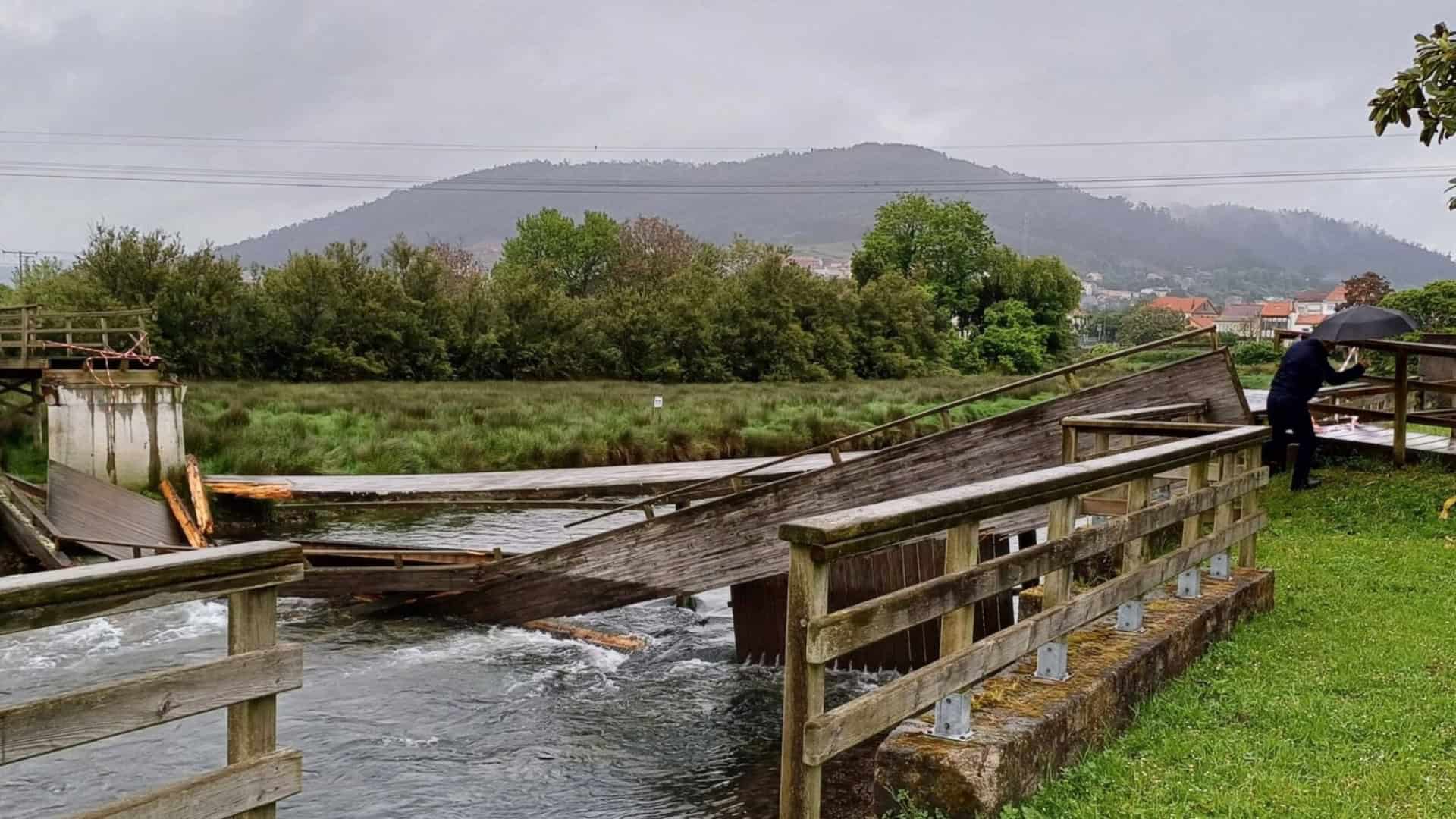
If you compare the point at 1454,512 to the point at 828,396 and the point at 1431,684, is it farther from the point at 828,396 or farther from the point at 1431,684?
the point at 828,396

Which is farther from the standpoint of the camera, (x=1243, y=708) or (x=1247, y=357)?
(x=1247, y=357)

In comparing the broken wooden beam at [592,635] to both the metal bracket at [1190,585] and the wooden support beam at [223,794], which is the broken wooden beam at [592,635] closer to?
the metal bracket at [1190,585]

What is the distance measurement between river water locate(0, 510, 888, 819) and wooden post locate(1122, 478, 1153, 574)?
9.03 feet

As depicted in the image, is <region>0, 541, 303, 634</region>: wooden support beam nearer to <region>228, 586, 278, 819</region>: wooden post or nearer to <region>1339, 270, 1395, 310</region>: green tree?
<region>228, 586, 278, 819</region>: wooden post

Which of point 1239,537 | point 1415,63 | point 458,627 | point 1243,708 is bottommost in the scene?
point 458,627

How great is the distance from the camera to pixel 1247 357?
53.3 meters

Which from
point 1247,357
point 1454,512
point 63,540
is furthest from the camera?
point 1247,357

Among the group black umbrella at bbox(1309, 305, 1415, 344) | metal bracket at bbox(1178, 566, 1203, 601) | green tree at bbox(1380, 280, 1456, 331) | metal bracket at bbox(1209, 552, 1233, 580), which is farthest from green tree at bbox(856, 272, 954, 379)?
metal bracket at bbox(1178, 566, 1203, 601)

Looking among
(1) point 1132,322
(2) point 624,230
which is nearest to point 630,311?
(2) point 624,230

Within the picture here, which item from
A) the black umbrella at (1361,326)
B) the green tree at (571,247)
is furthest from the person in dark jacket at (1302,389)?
the green tree at (571,247)

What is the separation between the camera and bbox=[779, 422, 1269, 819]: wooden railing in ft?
12.2

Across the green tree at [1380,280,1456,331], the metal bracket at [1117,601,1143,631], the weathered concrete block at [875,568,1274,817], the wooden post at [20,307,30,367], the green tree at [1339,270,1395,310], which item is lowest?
the weathered concrete block at [875,568,1274,817]

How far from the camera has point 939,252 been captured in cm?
7381

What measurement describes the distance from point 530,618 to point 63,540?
7.34 meters
